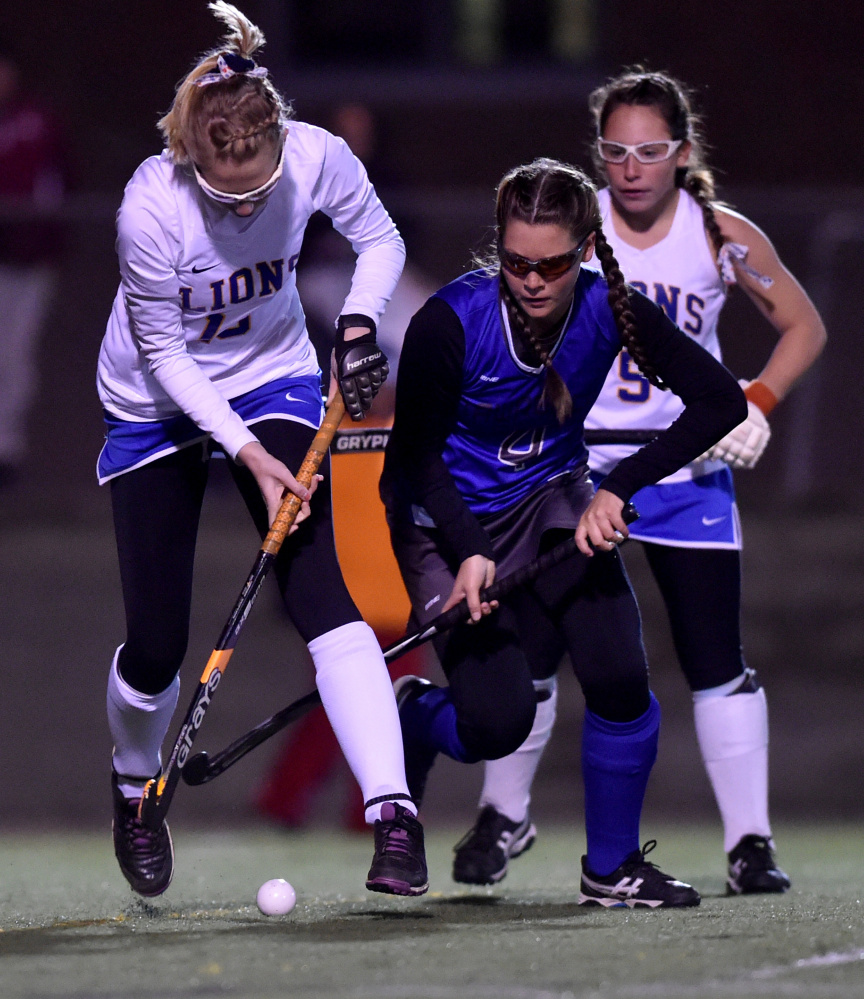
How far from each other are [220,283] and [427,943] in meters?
1.62

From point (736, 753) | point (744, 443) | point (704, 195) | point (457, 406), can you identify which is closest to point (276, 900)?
point (457, 406)

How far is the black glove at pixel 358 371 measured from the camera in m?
4.11

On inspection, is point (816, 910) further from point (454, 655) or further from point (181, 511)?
point (181, 511)

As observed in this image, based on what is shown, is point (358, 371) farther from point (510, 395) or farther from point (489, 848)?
point (489, 848)

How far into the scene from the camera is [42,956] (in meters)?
3.45

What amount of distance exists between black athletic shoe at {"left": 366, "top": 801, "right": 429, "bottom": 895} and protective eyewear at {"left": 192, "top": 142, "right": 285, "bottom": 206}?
1.39 metres

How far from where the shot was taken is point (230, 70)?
388cm

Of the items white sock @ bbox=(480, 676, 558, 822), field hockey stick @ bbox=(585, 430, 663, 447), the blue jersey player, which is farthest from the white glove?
white sock @ bbox=(480, 676, 558, 822)

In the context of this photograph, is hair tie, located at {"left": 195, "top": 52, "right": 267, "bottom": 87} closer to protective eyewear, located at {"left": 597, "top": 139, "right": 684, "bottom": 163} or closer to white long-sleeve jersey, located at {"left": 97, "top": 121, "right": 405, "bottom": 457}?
white long-sleeve jersey, located at {"left": 97, "top": 121, "right": 405, "bottom": 457}

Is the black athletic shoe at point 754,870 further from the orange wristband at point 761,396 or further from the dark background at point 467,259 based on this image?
the dark background at point 467,259

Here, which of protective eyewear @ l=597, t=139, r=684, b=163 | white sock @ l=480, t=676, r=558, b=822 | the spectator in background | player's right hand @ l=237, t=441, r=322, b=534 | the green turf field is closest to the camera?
the green turf field

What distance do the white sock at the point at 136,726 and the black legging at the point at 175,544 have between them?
8cm

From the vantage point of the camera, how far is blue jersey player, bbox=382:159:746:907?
4000 millimetres

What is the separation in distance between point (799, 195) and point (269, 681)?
389 centimetres
